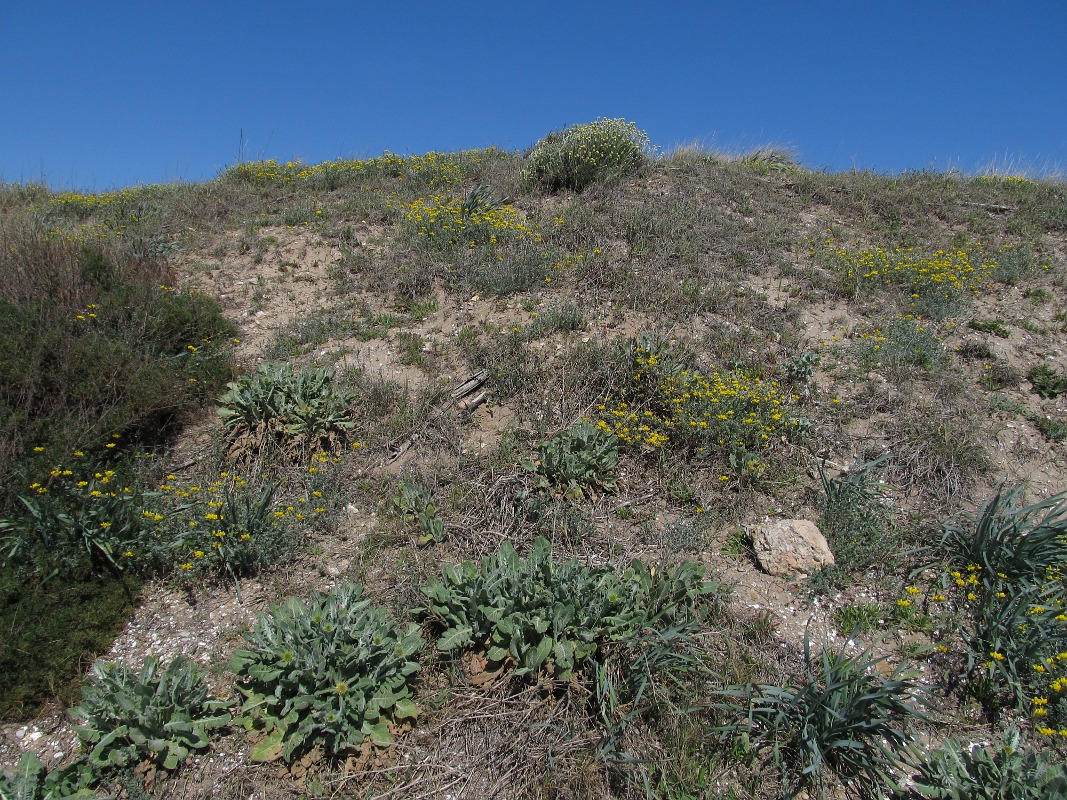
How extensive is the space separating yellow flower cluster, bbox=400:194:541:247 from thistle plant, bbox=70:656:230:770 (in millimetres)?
6136

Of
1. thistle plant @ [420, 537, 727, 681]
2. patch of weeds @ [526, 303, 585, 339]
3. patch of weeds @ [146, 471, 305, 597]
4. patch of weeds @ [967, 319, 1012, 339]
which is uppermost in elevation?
patch of weeds @ [526, 303, 585, 339]

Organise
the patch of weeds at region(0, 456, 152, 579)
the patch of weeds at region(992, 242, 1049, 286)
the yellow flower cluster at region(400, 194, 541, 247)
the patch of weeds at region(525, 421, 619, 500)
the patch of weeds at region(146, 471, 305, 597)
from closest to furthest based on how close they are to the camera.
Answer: the patch of weeds at region(0, 456, 152, 579)
the patch of weeds at region(146, 471, 305, 597)
the patch of weeds at region(525, 421, 619, 500)
the patch of weeds at region(992, 242, 1049, 286)
the yellow flower cluster at region(400, 194, 541, 247)

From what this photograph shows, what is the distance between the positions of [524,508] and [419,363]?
2.33 m

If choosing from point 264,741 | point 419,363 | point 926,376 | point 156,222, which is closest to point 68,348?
point 419,363

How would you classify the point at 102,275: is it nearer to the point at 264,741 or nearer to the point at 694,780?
the point at 264,741

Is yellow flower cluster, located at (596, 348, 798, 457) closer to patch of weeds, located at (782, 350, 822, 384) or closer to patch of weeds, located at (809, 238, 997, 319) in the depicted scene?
patch of weeds, located at (782, 350, 822, 384)

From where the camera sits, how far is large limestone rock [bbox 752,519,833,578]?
4.27 meters

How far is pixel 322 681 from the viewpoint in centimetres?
319

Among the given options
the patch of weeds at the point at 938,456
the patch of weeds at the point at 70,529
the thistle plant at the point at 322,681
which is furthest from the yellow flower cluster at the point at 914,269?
the patch of weeds at the point at 70,529

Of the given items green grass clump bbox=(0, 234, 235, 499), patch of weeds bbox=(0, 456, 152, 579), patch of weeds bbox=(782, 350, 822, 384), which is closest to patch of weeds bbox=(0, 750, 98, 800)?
patch of weeds bbox=(0, 456, 152, 579)

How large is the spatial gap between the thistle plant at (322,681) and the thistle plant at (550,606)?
1.29 feet

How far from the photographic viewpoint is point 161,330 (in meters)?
6.12

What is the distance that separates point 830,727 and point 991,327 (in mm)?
5615

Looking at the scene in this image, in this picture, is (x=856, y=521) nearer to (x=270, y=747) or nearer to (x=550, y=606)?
(x=550, y=606)
